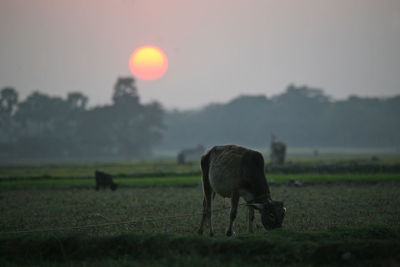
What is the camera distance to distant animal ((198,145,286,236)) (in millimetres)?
11656

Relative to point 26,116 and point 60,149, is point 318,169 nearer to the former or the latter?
point 60,149

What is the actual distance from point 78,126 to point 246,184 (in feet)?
326

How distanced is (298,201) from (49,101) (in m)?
106

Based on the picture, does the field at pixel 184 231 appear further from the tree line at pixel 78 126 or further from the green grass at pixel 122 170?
the tree line at pixel 78 126

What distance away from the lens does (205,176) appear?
43.6ft

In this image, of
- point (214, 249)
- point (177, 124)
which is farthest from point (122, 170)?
point (177, 124)

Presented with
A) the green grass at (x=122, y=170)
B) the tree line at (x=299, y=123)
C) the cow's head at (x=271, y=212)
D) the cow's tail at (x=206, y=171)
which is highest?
the tree line at (x=299, y=123)

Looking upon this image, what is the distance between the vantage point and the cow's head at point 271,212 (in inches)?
454

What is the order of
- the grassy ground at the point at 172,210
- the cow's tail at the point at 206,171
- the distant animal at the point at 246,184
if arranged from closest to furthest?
the distant animal at the point at 246,184, the cow's tail at the point at 206,171, the grassy ground at the point at 172,210

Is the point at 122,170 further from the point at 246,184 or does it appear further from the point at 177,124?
the point at 177,124

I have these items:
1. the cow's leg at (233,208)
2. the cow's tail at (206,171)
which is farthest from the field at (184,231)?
the cow's tail at (206,171)

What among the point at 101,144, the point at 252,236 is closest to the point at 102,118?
the point at 101,144

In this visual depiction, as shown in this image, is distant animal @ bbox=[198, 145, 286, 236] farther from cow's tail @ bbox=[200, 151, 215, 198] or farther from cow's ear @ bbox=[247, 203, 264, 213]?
cow's tail @ bbox=[200, 151, 215, 198]

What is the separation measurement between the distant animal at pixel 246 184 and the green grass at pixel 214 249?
84 cm
